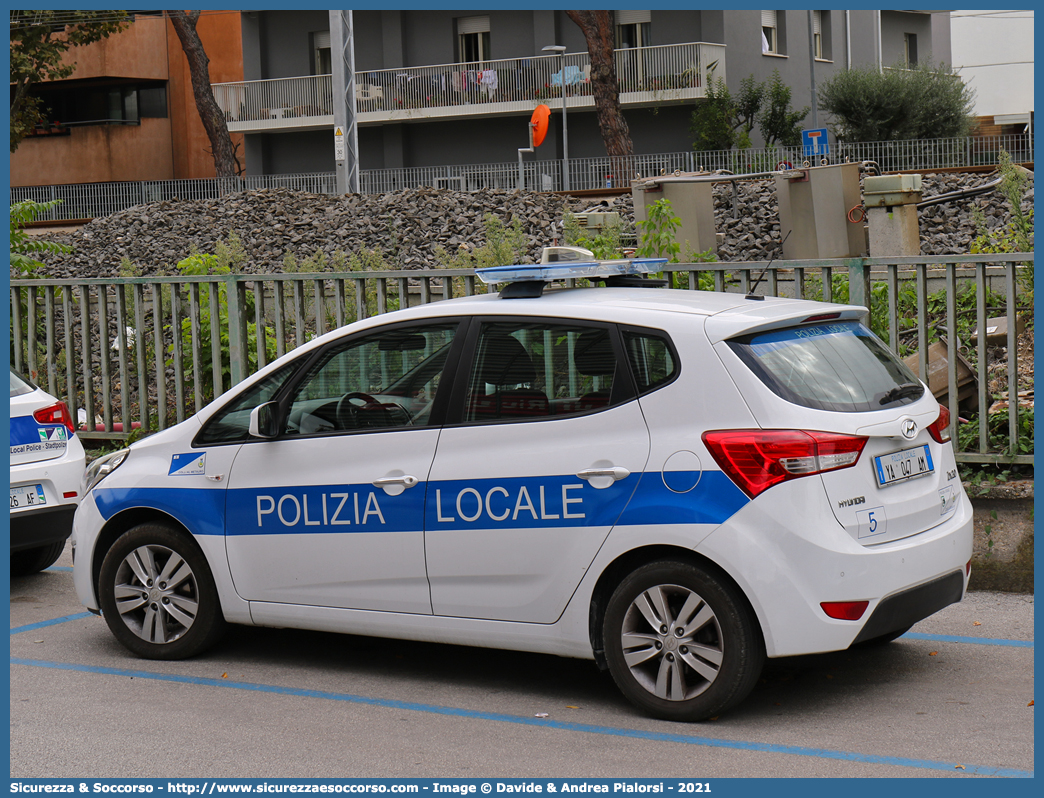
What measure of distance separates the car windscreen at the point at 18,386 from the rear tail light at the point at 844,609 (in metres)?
5.21

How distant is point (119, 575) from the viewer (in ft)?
20.2

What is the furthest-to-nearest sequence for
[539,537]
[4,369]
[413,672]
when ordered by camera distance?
[4,369]
[413,672]
[539,537]

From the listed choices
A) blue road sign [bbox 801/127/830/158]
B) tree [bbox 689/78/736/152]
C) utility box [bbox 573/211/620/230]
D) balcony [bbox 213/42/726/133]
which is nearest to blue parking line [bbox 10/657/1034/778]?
utility box [bbox 573/211/620/230]

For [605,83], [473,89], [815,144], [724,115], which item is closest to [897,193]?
[815,144]

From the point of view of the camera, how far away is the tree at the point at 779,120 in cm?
4306

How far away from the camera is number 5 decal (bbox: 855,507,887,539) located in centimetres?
481

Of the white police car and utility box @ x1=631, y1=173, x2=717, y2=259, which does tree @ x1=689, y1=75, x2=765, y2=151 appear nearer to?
utility box @ x1=631, y1=173, x2=717, y2=259

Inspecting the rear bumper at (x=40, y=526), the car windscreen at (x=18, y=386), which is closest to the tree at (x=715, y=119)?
the car windscreen at (x=18, y=386)

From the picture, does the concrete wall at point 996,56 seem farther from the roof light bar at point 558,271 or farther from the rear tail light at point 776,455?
the rear tail light at point 776,455

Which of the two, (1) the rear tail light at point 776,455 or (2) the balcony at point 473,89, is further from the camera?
(2) the balcony at point 473,89

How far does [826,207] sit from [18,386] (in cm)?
1567

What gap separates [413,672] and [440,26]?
44383 millimetres

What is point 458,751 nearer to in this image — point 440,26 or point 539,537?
point 539,537

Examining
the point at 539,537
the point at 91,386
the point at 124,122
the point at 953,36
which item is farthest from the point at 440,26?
the point at 539,537
